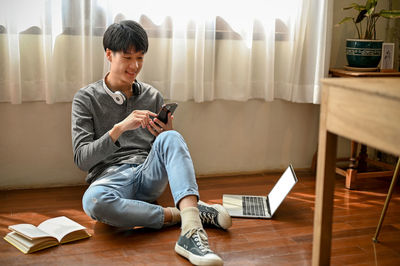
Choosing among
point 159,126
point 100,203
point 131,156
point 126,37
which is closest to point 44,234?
point 100,203

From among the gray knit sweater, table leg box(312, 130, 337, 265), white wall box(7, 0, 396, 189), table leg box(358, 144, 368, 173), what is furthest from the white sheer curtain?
table leg box(312, 130, 337, 265)

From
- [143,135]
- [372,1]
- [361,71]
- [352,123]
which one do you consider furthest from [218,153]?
[352,123]

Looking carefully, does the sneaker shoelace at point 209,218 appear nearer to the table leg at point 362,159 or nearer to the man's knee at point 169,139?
the man's knee at point 169,139

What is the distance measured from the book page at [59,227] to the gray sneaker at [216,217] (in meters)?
0.49

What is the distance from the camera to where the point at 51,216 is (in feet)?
7.11

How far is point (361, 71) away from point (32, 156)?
182 cm

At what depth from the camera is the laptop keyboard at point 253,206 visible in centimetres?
222

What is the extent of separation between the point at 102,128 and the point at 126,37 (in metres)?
0.42

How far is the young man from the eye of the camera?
6.02 ft

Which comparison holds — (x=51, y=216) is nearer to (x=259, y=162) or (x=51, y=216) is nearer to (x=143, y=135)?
(x=143, y=135)

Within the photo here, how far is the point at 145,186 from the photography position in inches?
82.4

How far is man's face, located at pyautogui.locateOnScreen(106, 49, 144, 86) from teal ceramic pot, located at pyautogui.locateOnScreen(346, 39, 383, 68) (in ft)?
4.02

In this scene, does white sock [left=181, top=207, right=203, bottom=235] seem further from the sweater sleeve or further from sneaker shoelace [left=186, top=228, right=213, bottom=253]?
the sweater sleeve

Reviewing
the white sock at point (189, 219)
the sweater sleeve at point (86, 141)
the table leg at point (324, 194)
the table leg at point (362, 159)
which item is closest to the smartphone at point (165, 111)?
the sweater sleeve at point (86, 141)
